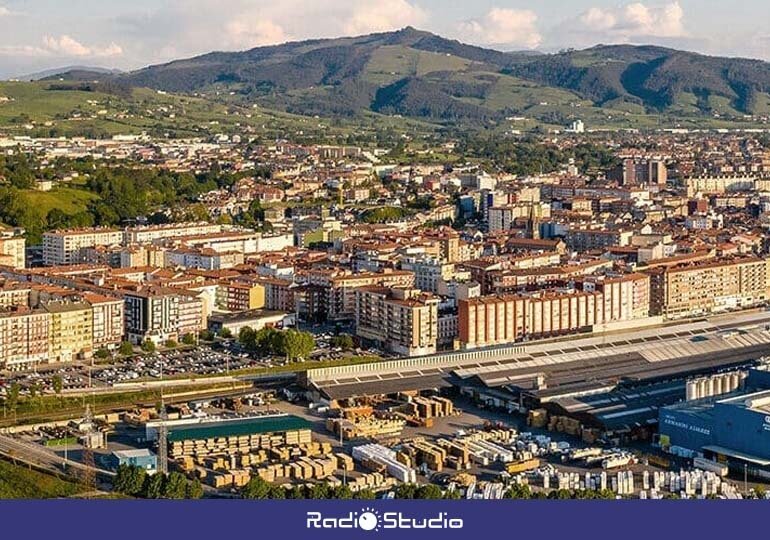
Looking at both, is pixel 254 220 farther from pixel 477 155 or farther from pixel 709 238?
pixel 477 155

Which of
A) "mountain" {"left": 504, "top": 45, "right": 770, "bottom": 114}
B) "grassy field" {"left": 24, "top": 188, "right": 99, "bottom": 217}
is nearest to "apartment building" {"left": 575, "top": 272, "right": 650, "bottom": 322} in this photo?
"grassy field" {"left": 24, "top": 188, "right": 99, "bottom": 217}

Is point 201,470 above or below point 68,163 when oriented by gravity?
below

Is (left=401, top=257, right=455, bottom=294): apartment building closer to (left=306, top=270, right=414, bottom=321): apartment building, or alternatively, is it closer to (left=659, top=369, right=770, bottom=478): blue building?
(left=306, top=270, right=414, bottom=321): apartment building

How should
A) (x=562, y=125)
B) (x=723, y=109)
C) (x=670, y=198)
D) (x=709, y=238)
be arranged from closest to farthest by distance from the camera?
1. (x=709, y=238)
2. (x=670, y=198)
3. (x=562, y=125)
4. (x=723, y=109)

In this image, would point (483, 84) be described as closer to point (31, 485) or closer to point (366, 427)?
point (366, 427)

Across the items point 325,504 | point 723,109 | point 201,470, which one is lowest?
point 201,470

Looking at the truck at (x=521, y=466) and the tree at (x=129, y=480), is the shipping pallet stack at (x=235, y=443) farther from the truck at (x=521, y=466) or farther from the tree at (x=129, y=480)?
the truck at (x=521, y=466)

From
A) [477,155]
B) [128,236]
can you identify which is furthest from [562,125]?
[128,236]
